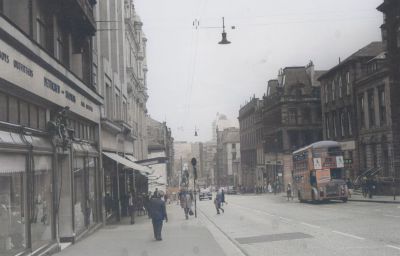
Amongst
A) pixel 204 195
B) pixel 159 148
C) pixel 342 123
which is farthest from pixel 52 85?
pixel 159 148

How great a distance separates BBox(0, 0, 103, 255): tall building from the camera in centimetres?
1166

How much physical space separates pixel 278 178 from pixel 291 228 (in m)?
61.3

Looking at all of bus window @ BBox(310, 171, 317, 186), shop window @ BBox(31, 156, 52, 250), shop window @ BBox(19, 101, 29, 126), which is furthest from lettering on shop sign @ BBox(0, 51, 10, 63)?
bus window @ BBox(310, 171, 317, 186)

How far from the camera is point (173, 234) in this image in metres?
20.1

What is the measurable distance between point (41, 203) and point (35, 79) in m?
3.07

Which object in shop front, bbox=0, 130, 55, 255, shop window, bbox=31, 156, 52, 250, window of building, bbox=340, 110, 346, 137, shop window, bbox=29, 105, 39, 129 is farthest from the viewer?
window of building, bbox=340, 110, 346, 137

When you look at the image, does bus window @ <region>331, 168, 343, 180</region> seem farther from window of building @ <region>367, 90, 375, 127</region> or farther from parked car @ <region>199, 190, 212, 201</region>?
parked car @ <region>199, 190, 212, 201</region>

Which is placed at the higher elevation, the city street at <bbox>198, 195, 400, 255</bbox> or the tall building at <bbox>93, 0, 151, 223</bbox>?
the tall building at <bbox>93, 0, 151, 223</bbox>

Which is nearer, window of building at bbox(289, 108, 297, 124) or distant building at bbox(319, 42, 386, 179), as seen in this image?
distant building at bbox(319, 42, 386, 179)

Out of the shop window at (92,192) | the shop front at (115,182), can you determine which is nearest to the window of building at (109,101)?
the shop front at (115,182)

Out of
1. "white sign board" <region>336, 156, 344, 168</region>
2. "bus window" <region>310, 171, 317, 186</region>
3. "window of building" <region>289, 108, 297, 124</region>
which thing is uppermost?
"window of building" <region>289, 108, 297, 124</region>

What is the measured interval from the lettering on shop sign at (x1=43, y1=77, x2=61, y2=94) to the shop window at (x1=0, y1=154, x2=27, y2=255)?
285 centimetres

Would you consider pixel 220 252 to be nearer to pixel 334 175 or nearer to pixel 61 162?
pixel 61 162

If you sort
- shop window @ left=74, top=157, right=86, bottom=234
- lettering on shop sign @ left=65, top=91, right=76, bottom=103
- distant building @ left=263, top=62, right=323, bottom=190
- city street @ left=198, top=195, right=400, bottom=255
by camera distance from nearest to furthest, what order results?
city street @ left=198, top=195, right=400, bottom=255
lettering on shop sign @ left=65, top=91, right=76, bottom=103
shop window @ left=74, top=157, right=86, bottom=234
distant building @ left=263, top=62, right=323, bottom=190
